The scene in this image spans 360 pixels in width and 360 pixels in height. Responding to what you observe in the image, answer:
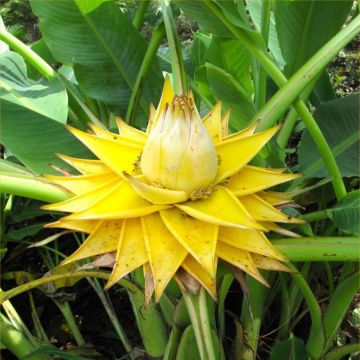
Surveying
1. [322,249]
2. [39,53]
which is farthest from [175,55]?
[39,53]

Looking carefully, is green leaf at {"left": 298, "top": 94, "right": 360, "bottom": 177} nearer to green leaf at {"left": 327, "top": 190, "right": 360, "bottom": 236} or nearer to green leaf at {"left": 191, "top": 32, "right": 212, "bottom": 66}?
green leaf at {"left": 327, "top": 190, "right": 360, "bottom": 236}

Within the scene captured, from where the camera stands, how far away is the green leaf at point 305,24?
2.39 feet

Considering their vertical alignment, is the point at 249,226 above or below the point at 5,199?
above

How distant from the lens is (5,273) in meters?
1.00

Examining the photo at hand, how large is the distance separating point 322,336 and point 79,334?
0.46 m

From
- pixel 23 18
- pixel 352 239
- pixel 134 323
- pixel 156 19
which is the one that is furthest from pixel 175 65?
pixel 23 18

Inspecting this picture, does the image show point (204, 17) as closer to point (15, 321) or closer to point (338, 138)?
point (338, 138)

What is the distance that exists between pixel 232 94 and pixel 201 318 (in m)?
0.32

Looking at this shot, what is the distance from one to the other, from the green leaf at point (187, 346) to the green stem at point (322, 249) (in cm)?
20

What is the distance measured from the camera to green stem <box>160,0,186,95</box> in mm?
617

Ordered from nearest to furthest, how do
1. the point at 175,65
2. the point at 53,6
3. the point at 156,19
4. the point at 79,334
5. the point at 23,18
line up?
the point at 175,65
the point at 53,6
the point at 79,334
the point at 156,19
the point at 23,18

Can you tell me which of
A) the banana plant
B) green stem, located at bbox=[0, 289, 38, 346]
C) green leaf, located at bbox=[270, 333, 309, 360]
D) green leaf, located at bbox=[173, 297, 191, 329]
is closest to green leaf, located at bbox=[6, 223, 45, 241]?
the banana plant

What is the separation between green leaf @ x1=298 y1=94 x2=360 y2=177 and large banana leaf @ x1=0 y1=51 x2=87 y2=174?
35 cm

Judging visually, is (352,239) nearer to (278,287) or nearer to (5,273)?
(278,287)
